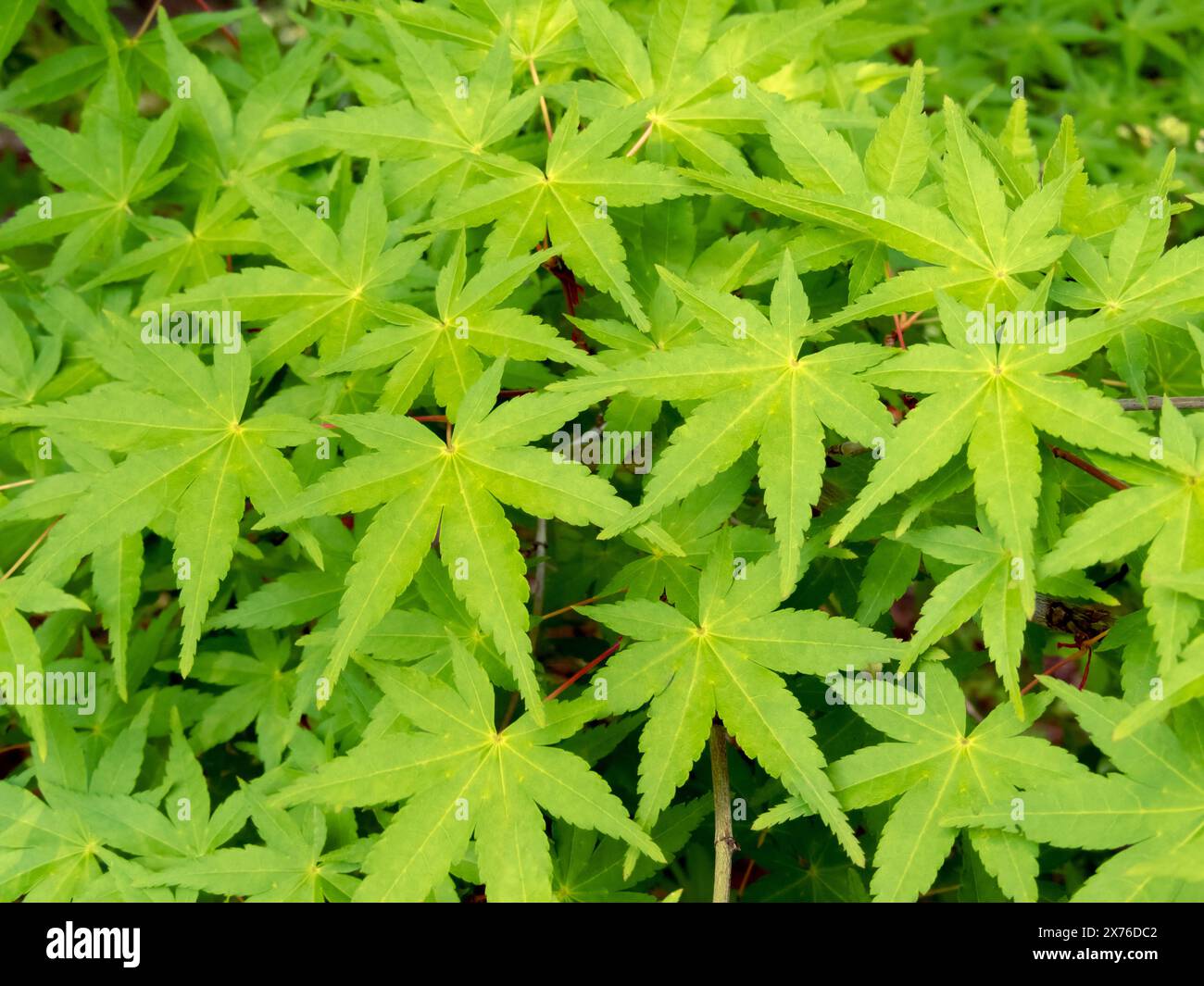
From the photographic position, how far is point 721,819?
2170mm

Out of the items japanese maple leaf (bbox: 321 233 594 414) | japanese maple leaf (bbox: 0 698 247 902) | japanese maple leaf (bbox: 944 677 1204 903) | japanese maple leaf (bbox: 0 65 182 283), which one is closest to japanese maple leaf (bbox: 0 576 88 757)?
japanese maple leaf (bbox: 0 698 247 902)

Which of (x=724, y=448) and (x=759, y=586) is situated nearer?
(x=724, y=448)

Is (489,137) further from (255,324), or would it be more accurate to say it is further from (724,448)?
(724,448)

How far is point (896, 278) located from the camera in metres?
2.02

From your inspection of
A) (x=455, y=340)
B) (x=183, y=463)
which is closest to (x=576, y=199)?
(x=455, y=340)

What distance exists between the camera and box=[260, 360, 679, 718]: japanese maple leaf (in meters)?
1.92

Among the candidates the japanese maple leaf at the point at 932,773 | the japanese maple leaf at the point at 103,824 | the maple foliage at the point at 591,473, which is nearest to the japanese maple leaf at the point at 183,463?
the maple foliage at the point at 591,473

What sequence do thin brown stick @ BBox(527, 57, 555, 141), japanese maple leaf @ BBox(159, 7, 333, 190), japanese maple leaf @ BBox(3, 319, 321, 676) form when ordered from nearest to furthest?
1. japanese maple leaf @ BBox(3, 319, 321, 676)
2. thin brown stick @ BBox(527, 57, 555, 141)
3. japanese maple leaf @ BBox(159, 7, 333, 190)

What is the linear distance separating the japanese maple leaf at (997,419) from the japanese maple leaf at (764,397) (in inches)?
2.8

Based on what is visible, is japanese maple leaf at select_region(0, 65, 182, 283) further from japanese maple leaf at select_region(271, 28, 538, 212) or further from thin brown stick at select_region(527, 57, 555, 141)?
thin brown stick at select_region(527, 57, 555, 141)

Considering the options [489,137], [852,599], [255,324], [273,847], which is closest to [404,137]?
[489,137]

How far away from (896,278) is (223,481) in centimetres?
148

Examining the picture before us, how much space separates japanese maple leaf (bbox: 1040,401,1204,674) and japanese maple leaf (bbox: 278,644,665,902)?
100 centimetres
